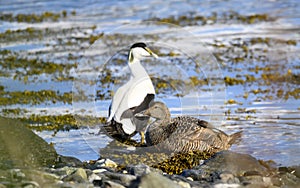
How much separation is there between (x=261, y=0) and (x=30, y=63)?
977cm

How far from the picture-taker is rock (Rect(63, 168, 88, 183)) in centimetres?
582

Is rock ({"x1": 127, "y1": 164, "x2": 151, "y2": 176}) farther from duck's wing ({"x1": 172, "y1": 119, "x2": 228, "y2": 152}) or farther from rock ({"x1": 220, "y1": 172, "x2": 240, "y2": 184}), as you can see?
duck's wing ({"x1": 172, "y1": 119, "x2": 228, "y2": 152})

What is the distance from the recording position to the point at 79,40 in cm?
1616

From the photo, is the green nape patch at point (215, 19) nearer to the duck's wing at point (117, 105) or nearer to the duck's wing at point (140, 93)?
the duck's wing at point (140, 93)

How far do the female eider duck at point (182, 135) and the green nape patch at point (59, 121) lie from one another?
4.78ft

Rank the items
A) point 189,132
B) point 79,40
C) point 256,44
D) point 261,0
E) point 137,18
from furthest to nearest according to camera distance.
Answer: point 261,0 < point 137,18 < point 79,40 < point 256,44 < point 189,132

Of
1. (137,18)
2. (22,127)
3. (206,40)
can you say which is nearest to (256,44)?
(206,40)

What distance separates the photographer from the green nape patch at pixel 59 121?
9.67 metres

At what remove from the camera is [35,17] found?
64.8 feet

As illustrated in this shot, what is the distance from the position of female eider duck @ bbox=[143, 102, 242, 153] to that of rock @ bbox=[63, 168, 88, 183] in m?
2.11

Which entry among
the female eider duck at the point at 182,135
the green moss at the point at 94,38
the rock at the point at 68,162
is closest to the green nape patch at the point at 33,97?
the female eider duck at the point at 182,135

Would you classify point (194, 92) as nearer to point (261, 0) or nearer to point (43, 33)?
point (43, 33)

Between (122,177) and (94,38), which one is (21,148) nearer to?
(122,177)

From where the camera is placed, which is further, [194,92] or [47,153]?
[194,92]
